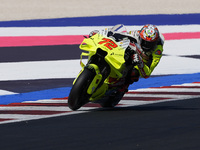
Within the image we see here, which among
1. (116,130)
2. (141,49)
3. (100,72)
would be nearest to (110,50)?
(100,72)

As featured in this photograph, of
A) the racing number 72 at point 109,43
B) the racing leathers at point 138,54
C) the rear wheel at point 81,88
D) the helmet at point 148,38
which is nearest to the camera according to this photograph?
the rear wheel at point 81,88

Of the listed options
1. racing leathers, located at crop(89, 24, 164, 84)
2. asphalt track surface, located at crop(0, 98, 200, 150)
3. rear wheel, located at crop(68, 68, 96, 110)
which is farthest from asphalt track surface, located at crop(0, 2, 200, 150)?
racing leathers, located at crop(89, 24, 164, 84)

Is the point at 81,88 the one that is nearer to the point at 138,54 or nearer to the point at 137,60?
the point at 137,60

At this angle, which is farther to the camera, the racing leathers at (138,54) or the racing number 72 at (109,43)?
the racing leathers at (138,54)

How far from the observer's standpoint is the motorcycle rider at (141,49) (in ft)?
36.6

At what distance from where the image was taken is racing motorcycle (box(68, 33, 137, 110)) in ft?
35.0

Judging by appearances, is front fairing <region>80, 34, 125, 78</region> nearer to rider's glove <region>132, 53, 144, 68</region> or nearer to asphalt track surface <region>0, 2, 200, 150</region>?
rider's glove <region>132, 53, 144, 68</region>

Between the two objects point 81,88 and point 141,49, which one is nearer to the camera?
point 81,88

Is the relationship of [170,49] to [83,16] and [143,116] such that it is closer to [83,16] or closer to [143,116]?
[83,16]

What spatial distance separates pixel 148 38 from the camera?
1129cm

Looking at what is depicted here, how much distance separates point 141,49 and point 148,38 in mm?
242

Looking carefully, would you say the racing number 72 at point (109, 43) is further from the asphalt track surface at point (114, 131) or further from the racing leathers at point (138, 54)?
the asphalt track surface at point (114, 131)

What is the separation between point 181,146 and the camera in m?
8.16

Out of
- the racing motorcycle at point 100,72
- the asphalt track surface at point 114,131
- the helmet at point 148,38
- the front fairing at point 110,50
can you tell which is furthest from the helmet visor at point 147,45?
the asphalt track surface at point 114,131
